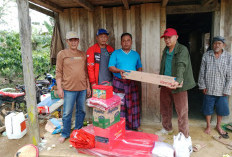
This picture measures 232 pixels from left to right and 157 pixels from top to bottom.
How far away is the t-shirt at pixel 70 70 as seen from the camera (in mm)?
2986

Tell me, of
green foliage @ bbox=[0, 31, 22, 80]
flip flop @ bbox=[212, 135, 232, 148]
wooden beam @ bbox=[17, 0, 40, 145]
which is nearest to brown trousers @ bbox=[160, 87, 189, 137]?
flip flop @ bbox=[212, 135, 232, 148]

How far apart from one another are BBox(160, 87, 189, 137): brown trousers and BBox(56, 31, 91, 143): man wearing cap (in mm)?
1542

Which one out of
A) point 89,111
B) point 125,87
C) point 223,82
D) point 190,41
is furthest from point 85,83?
point 190,41

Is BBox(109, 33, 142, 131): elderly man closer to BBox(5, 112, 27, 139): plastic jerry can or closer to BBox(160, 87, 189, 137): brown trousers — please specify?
BBox(160, 87, 189, 137): brown trousers

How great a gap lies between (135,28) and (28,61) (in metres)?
2.30

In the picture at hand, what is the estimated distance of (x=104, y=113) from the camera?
8.41ft

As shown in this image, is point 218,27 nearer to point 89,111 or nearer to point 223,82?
point 223,82

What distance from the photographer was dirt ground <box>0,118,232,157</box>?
2.78 m

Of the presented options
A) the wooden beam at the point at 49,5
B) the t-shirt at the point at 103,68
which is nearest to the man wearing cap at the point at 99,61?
the t-shirt at the point at 103,68

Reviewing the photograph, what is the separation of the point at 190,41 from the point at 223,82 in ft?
21.4

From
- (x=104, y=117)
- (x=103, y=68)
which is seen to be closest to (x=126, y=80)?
(x=103, y=68)

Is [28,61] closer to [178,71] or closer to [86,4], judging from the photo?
[86,4]

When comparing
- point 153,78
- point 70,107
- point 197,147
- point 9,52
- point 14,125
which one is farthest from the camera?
point 9,52

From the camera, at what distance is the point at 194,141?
310 cm
